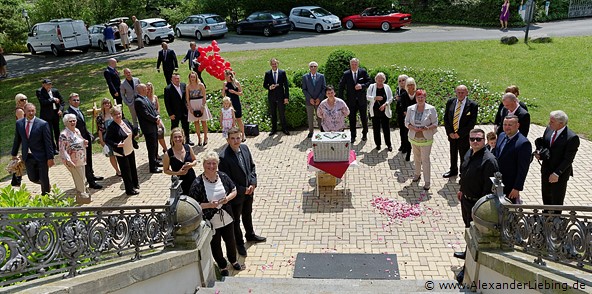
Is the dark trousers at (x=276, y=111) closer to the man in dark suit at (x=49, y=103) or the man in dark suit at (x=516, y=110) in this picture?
the man in dark suit at (x=49, y=103)

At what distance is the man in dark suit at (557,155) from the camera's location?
714 centimetres

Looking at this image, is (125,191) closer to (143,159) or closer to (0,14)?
(143,159)

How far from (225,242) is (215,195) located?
938 mm

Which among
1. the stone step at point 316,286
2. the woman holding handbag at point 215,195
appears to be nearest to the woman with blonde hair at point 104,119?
the woman holding handbag at point 215,195

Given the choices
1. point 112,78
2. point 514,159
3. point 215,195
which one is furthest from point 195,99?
point 514,159

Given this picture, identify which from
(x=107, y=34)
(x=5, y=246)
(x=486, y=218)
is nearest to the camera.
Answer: (x=5, y=246)

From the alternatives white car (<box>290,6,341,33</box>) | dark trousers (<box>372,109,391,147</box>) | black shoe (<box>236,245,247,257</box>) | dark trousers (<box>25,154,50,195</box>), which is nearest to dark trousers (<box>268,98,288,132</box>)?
dark trousers (<box>372,109,391,147</box>)

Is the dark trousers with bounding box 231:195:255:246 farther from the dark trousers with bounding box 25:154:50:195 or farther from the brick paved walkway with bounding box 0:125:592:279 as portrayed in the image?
the dark trousers with bounding box 25:154:50:195

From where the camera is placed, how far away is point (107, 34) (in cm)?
2677

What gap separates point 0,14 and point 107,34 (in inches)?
449

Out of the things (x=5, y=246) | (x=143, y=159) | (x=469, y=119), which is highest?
(x=5, y=246)

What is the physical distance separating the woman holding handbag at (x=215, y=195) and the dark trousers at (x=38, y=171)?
4.43 metres

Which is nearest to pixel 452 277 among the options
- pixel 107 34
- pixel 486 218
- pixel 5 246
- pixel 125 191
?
pixel 486 218

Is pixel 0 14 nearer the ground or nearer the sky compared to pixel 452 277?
nearer the sky
